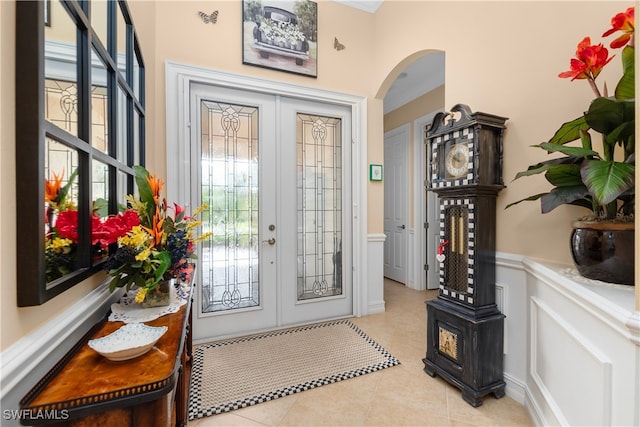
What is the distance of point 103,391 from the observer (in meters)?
0.69

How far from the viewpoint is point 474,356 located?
5.73 feet

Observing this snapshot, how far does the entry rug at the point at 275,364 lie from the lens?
1844 millimetres

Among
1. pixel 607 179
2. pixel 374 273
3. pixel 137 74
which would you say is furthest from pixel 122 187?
pixel 374 273

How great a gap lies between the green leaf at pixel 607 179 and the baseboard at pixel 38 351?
173cm

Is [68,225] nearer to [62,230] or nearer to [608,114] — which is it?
[62,230]

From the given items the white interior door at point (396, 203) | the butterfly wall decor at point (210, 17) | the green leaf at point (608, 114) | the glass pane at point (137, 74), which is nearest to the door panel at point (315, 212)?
the butterfly wall decor at point (210, 17)

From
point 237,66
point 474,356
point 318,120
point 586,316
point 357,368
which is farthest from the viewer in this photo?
point 318,120

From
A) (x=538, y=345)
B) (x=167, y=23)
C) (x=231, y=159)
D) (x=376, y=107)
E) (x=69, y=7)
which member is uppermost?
(x=167, y=23)

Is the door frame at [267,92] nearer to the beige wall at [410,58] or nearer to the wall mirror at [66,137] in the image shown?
the beige wall at [410,58]

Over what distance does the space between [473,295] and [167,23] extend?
10.4 ft

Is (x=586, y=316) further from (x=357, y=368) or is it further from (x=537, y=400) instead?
(x=357, y=368)

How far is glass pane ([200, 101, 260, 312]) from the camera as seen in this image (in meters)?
2.64

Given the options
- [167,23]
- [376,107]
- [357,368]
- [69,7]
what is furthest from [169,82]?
[357,368]

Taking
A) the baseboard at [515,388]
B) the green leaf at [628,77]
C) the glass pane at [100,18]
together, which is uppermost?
the glass pane at [100,18]
